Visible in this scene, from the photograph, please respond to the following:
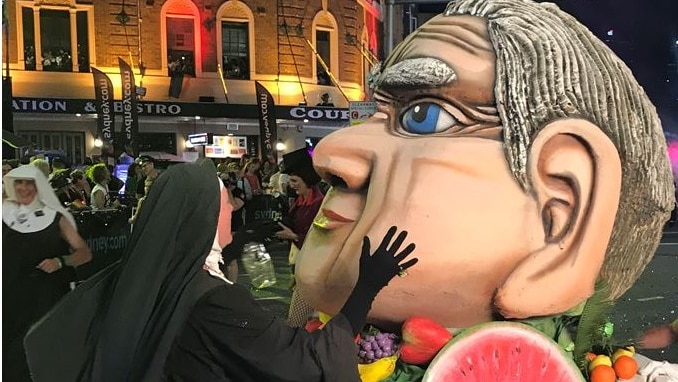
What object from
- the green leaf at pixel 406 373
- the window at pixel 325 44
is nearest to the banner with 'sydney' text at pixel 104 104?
the window at pixel 325 44

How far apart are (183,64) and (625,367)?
1784 cm

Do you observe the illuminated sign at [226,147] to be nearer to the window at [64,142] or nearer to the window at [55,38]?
the window at [64,142]

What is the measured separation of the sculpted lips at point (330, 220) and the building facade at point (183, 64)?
1327cm

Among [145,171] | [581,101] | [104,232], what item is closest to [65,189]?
[104,232]

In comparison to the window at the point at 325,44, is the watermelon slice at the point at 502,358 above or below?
below

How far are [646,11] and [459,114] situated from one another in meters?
1.12

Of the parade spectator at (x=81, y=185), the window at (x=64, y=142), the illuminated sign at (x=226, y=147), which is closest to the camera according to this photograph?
the parade spectator at (x=81, y=185)

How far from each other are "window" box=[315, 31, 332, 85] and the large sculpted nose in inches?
574

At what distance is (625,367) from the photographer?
89.4 inches

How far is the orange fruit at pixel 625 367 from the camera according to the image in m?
2.27

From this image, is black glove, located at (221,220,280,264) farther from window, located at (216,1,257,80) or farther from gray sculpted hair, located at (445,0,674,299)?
window, located at (216,1,257,80)

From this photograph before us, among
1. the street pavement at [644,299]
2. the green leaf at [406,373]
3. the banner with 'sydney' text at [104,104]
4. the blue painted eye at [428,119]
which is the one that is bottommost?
the street pavement at [644,299]

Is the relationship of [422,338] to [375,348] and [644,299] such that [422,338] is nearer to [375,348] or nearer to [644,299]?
[375,348]

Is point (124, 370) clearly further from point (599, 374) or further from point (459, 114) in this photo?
point (599, 374)
